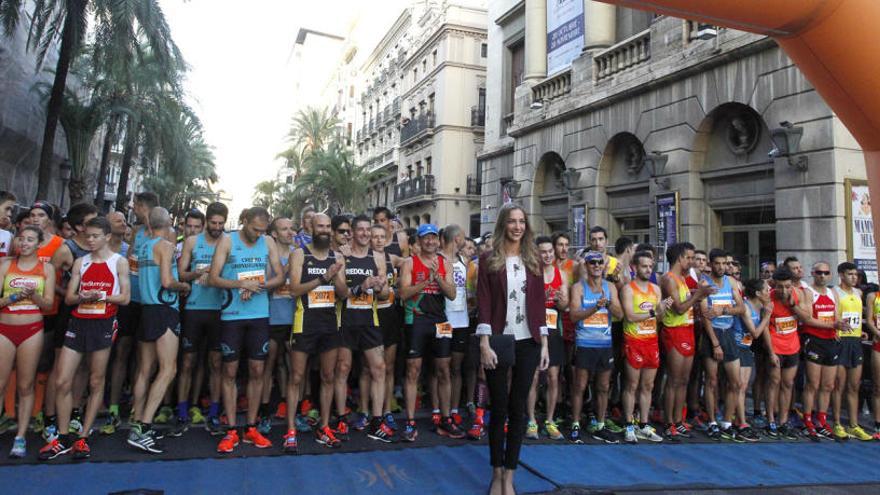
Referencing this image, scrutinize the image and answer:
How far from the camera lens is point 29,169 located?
22125 millimetres

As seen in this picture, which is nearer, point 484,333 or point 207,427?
point 484,333

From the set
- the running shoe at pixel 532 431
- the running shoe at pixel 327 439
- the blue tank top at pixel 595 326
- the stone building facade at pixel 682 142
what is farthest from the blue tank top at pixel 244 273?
the stone building facade at pixel 682 142

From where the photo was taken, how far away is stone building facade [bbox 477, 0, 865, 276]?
10523 millimetres

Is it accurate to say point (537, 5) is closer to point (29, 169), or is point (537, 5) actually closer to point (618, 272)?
point (618, 272)

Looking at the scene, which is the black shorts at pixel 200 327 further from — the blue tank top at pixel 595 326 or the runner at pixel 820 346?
the runner at pixel 820 346

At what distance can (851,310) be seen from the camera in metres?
6.98

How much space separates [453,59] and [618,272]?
3123 centimetres

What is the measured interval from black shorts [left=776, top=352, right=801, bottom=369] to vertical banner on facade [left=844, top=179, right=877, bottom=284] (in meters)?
4.42

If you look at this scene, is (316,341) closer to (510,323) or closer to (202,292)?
(202,292)

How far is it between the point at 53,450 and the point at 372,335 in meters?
2.94

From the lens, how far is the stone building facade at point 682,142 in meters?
10.5

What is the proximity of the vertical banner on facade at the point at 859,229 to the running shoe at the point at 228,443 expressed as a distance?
1054 cm

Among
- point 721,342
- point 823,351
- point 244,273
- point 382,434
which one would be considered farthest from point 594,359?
point 244,273

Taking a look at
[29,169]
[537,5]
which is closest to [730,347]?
[537,5]
